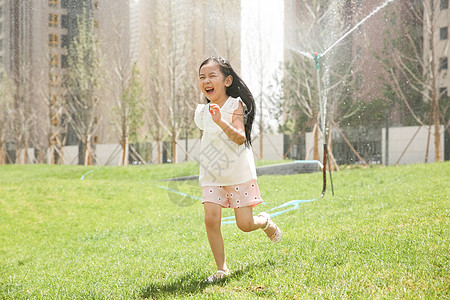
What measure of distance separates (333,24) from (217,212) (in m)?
6.73

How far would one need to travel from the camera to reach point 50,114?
13320mm

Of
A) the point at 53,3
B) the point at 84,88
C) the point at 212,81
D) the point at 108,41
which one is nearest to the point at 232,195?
the point at 212,81

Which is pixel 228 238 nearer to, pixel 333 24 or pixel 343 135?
pixel 333 24

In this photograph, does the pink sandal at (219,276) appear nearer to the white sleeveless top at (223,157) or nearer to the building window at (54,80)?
the white sleeveless top at (223,157)

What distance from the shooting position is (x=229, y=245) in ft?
12.5

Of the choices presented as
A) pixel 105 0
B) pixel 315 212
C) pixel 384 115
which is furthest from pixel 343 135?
pixel 105 0

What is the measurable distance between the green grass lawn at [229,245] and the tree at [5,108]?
15.7 feet

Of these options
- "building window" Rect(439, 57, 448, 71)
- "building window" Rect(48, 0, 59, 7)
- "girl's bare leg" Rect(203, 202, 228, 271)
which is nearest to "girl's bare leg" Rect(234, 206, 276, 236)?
"girl's bare leg" Rect(203, 202, 228, 271)

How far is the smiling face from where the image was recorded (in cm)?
257

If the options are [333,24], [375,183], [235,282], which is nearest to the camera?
[235,282]

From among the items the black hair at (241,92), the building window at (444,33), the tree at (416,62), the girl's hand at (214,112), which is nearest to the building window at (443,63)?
the tree at (416,62)

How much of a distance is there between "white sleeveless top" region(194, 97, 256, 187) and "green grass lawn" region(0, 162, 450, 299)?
624 mm

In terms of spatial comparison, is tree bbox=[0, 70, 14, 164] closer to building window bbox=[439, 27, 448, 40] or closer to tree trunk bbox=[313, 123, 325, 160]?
tree trunk bbox=[313, 123, 325, 160]

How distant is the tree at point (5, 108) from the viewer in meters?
11.9
